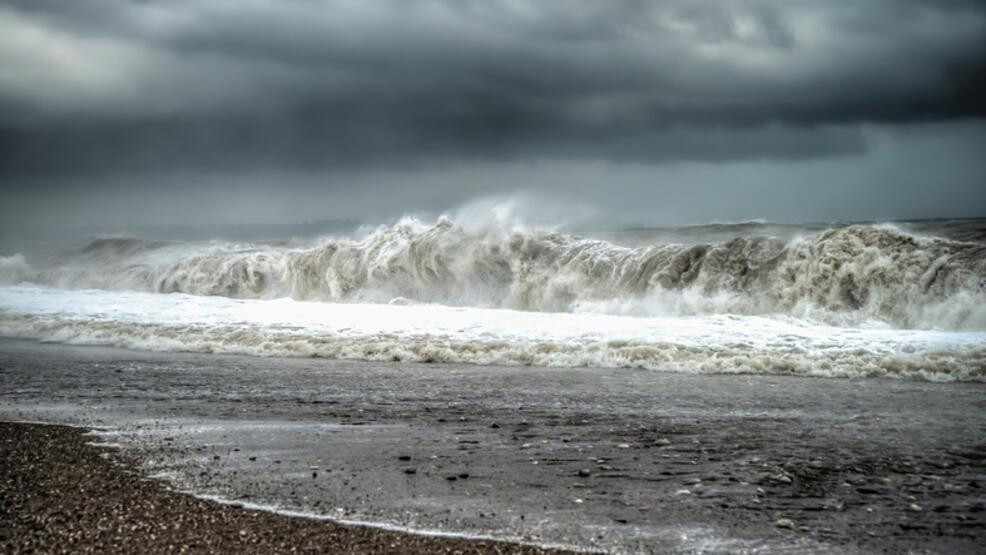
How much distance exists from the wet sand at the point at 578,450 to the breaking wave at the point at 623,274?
547 cm

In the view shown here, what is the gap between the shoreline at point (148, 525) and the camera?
3617 millimetres

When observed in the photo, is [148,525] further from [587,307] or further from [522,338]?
[587,307]

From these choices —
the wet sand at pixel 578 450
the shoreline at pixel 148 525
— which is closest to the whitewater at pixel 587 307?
the wet sand at pixel 578 450

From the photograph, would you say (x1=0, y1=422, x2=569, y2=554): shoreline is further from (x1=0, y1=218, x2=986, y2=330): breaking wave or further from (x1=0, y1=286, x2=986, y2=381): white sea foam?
(x1=0, y1=218, x2=986, y2=330): breaking wave

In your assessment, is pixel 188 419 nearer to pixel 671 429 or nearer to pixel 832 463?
pixel 671 429

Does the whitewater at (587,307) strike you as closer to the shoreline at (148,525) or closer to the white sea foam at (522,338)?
the white sea foam at (522,338)

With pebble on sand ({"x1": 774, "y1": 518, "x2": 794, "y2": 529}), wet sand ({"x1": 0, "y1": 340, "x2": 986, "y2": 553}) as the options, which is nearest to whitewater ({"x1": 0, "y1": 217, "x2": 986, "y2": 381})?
wet sand ({"x1": 0, "y1": 340, "x2": 986, "y2": 553})

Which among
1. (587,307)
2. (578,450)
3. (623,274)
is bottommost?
(578,450)

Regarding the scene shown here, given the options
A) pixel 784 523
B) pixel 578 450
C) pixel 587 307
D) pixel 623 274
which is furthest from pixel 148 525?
pixel 623 274

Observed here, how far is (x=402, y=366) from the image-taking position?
1059cm

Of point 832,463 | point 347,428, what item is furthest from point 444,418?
point 832,463

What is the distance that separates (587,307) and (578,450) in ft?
38.0

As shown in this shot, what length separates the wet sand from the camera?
3.98 meters

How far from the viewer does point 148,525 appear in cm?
392
